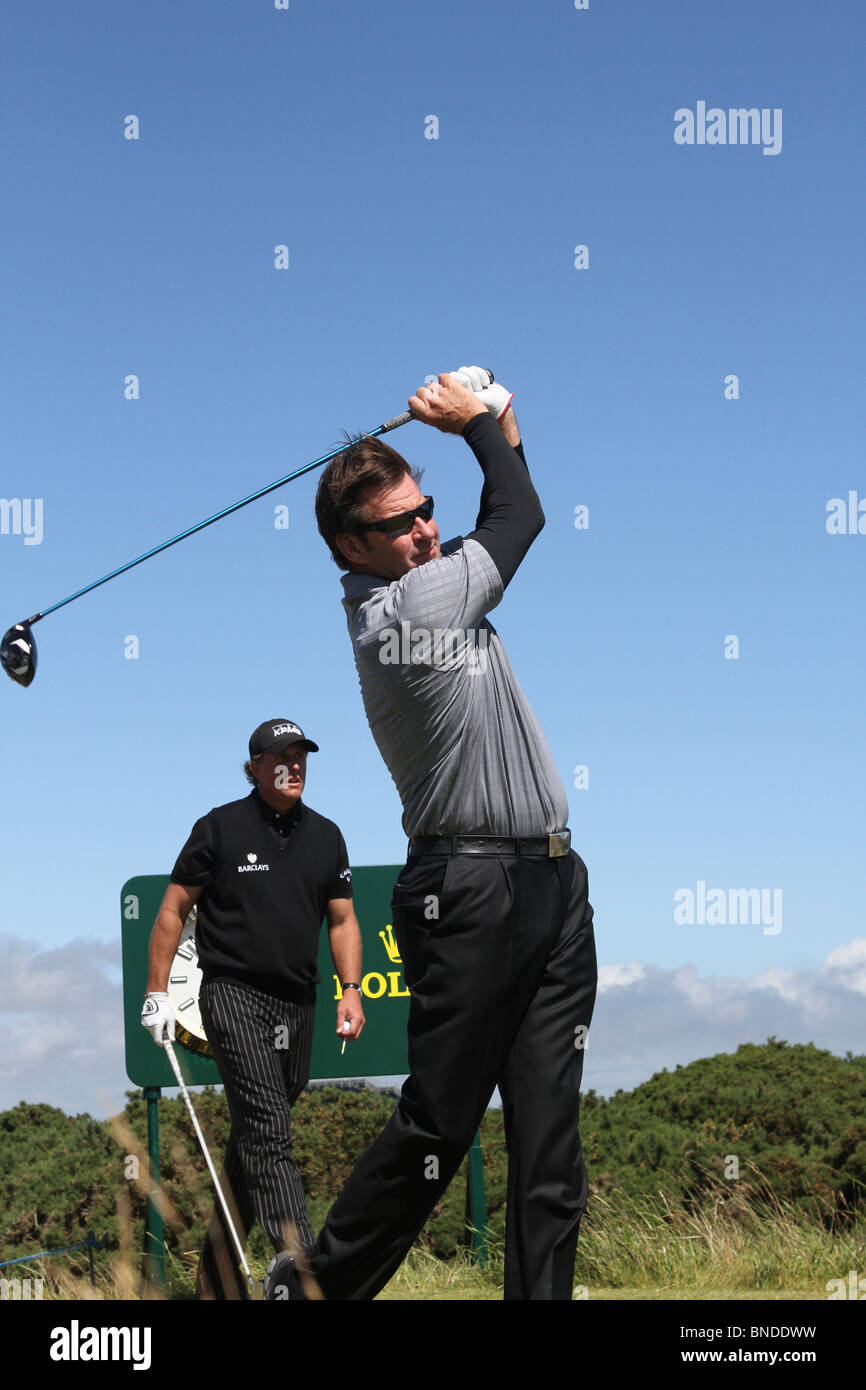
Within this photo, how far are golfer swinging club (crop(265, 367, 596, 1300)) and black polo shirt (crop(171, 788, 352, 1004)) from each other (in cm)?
225

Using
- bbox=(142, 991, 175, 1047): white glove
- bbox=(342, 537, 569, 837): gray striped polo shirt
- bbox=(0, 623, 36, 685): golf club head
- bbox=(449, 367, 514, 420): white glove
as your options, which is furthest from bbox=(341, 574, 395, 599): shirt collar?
bbox=(142, 991, 175, 1047): white glove

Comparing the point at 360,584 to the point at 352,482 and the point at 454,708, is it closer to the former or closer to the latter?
the point at 352,482

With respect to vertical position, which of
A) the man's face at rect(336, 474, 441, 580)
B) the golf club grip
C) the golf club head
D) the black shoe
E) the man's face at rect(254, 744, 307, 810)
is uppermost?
the golf club grip

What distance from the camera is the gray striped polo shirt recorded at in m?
3.43

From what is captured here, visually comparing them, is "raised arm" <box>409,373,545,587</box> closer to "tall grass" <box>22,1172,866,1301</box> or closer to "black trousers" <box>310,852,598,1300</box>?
"black trousers" <box>310,852,598,1300</box>

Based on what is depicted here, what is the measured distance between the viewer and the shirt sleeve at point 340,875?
6.34 metres

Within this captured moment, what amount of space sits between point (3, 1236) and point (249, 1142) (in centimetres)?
483

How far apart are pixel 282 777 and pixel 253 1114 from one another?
1409mm

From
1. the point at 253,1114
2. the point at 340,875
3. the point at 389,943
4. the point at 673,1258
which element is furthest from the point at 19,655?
the point at 673,1258

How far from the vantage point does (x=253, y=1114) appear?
18.2 feet
